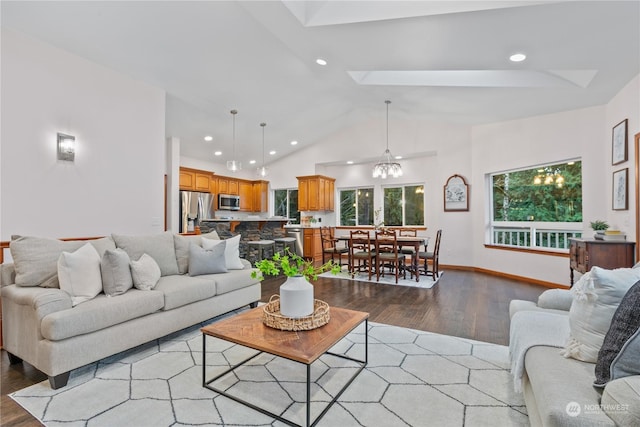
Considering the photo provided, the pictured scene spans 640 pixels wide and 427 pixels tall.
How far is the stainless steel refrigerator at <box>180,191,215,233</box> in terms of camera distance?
265 inches

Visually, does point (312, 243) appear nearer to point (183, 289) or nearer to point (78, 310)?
point (183, 289)

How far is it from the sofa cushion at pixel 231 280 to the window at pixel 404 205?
4.98 metres

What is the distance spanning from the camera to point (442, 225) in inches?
270

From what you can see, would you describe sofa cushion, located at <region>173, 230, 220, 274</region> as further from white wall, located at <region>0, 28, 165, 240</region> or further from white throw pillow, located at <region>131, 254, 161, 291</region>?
white wall, located at <region>0, 28, 165, 240</region>

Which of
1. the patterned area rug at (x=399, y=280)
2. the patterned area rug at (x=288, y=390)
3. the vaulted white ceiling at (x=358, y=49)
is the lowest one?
the patterned area rug at (x=288, y=390)

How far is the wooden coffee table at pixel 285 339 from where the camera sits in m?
1.70

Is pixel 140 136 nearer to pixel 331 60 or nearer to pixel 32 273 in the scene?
pixel 32 273

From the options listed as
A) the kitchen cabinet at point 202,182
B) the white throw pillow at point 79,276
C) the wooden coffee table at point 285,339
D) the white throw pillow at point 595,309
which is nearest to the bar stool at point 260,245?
the kitchen cabinet at point 202,182

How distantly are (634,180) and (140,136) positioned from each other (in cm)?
626

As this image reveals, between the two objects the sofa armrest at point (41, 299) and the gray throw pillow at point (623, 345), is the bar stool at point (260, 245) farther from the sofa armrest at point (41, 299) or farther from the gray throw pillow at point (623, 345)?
the gray throw pillow at point (623, 345)

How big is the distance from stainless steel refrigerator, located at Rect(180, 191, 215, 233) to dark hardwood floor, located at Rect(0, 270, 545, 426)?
8.37ft

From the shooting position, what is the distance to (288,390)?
6.69 feet

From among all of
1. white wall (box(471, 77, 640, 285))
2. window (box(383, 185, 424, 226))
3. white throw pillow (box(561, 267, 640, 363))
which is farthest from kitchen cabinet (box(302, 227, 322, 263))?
white throw pillow (box(561, 267, 640, 363))

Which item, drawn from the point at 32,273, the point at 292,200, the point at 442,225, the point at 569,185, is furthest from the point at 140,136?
the point at 569,185
